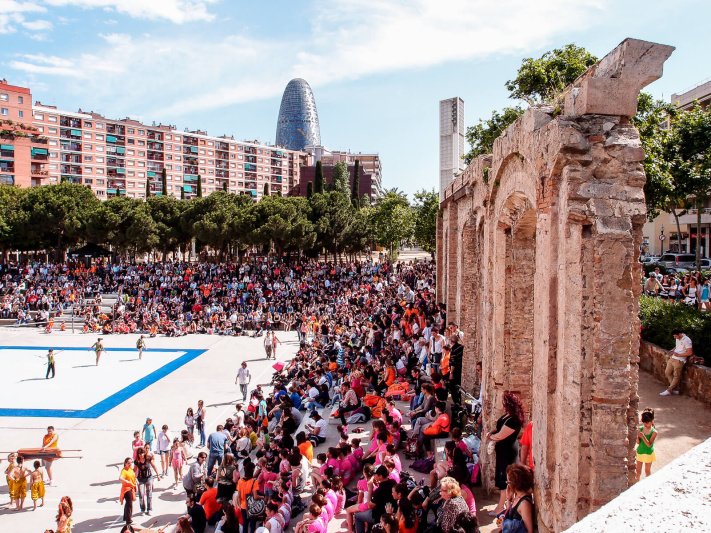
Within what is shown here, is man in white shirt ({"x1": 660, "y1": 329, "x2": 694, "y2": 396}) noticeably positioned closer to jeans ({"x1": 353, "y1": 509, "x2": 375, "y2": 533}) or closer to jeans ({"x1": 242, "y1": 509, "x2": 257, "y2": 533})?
jeans ({"x1": 353, "y1": 509, "x2": 375, "y2": 533})

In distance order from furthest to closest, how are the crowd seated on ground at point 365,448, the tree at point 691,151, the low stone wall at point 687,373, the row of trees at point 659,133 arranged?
the tree at point 691,151 < the row of trees at point 659,133 < the low stone wall at point 687,373 < the crowd seated on ground at point 365,448

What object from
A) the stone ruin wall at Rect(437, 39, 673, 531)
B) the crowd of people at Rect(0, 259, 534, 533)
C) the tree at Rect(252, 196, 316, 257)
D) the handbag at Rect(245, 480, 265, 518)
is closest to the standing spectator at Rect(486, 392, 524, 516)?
the crowd of people at Rect(0, 259, 534, 533)

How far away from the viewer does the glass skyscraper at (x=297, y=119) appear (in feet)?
482

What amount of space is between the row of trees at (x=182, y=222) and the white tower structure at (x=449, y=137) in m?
21.4

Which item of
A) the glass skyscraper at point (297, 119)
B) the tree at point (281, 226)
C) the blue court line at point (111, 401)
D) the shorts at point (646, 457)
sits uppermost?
the glass skyscraper at point (297, 119)

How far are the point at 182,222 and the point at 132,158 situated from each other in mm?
40023

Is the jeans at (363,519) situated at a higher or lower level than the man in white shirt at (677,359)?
lower

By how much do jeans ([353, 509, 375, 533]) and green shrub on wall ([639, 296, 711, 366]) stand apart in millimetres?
8305

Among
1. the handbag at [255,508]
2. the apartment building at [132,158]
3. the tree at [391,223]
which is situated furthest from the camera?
the apartment building at [132,158]

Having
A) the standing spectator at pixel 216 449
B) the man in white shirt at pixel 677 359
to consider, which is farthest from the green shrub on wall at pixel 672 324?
the standing spectator at pixel 216 449

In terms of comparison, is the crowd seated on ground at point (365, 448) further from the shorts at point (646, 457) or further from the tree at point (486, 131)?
the tree at point (486, 131)

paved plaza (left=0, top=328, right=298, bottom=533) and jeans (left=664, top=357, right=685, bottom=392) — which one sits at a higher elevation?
jeans (left=664, top=357, right=685, bottom=392)

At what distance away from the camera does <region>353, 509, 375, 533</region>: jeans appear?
7230 mm

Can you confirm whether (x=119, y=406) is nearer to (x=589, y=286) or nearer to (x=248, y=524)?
(x=248, y=524)
